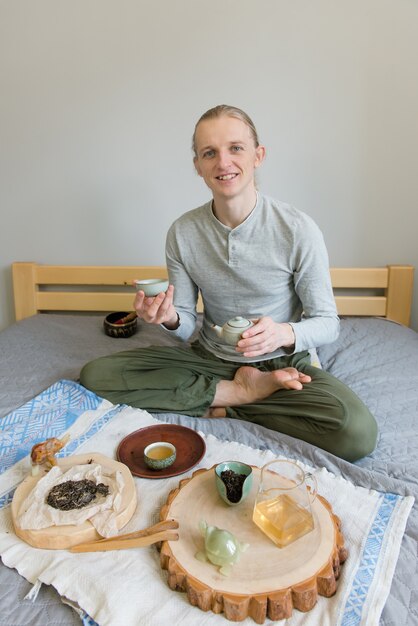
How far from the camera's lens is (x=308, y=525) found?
90cm

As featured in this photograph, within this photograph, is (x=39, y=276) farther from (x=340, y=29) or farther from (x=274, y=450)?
(x=340, y=29)

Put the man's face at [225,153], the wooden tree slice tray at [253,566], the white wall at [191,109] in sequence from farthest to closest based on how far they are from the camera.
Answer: the white wall at [191,109] < the man's face at [225,153] < the wooden tree slice tray at [253,566]

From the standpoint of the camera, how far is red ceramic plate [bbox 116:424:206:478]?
1.16 m

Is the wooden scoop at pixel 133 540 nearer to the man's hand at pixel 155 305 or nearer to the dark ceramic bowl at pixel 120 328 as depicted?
the man's hand at pixel 155 305

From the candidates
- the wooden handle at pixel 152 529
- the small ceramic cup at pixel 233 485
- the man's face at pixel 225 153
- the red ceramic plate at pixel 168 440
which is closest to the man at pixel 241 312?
the man's face at pixel 225 153

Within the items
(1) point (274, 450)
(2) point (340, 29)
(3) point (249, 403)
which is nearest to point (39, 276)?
(3) point (249, 403)

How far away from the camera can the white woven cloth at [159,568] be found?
0.79m

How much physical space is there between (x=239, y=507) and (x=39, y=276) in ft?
5.96

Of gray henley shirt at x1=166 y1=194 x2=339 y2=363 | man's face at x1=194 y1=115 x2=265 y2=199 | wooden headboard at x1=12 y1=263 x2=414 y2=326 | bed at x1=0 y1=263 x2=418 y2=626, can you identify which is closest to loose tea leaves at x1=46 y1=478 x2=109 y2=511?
bed at x1=0 y1=263 x2=418 y2=626

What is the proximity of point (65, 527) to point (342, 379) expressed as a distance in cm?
108

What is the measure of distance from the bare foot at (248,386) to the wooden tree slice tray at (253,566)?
51 cm

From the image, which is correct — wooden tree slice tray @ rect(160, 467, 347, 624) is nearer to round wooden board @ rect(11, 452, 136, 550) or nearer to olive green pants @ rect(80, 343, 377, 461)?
round wooden board @ rect(11, 452, 136, 550)

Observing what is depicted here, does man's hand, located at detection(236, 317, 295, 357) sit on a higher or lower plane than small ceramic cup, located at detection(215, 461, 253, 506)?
higher

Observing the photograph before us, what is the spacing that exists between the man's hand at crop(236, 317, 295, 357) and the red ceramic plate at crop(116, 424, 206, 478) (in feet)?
0.93
